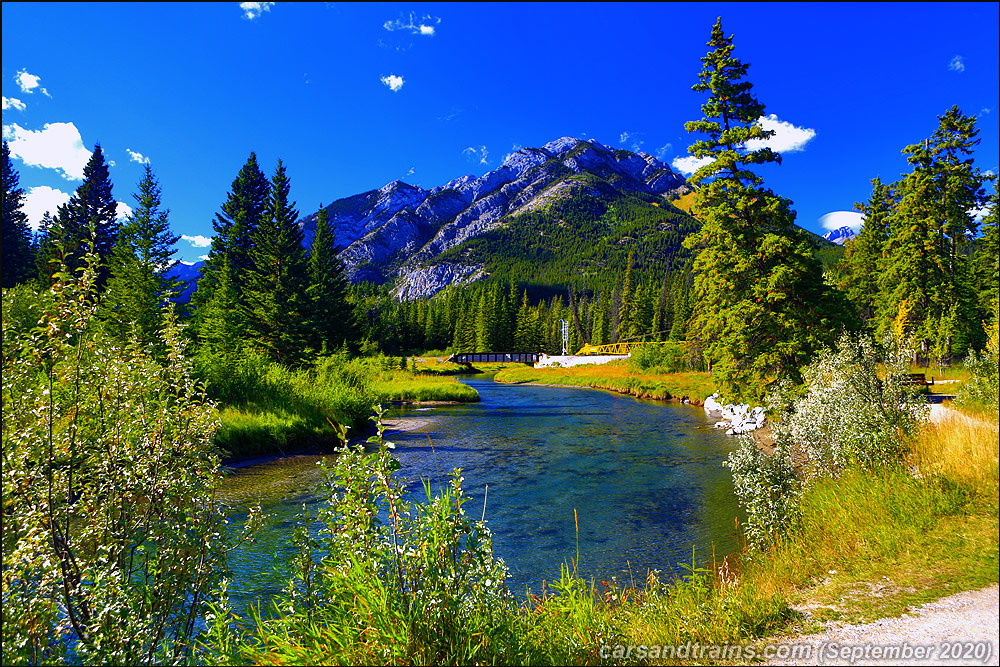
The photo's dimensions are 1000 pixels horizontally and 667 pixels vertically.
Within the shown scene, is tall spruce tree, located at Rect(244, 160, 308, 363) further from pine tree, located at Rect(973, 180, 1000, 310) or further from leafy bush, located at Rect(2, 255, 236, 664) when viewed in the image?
pine tree, located at Rect(973, 180, 1000, 310)

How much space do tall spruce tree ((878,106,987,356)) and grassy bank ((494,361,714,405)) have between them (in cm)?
1488

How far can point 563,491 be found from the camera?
16.0m

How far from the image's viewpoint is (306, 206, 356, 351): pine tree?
155ft

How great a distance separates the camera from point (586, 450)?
892 inches

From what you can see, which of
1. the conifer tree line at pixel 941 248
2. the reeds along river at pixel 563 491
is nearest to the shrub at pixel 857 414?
the reeds along river at pixel 563 491

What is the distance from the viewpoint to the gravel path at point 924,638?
13.4ft

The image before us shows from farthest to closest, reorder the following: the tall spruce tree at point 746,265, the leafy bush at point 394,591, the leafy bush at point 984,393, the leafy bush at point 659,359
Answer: the leafy bush at point 659,359 < the tall spruce tree at point 746,265 < the leafy bush at point 984,393 < the leafy bush at point 394,591

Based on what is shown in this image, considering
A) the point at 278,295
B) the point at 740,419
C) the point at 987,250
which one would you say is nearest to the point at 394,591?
the point at 740,419

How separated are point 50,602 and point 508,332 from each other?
11940 cm

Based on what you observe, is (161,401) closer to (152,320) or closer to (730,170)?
(730,170)

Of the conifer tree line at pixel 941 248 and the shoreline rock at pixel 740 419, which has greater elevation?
the conifer tree line at pixel 941 248

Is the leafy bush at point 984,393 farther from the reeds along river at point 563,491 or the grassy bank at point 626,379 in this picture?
the grassy bank at point 626,379

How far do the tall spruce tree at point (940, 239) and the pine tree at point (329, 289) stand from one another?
44.4 meters

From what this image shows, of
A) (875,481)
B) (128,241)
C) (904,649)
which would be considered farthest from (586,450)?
(128,241)
